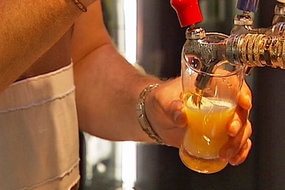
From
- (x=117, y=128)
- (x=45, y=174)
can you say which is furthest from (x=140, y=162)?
(x=45, y=174)

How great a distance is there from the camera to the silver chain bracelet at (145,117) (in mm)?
1012

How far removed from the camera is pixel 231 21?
1.24 metres

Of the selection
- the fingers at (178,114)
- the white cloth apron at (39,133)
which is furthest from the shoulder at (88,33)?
the fingers at (178,114)

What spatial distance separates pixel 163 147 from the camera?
1.33 meters

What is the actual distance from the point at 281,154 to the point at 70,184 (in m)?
0.39

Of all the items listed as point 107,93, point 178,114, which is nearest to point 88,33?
point 107,93

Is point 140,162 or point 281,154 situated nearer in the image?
point 281,154

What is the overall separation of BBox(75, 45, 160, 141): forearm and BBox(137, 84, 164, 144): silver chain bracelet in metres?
0.05

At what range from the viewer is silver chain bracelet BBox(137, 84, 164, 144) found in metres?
1.01

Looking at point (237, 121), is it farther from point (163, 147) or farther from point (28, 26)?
point (163, 147)

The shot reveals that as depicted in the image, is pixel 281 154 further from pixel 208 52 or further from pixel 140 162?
pixel 208 52

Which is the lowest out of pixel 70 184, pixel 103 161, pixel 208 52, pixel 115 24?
pixel 103 161

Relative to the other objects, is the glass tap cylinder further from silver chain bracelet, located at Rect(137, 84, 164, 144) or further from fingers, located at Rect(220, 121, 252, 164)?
silver chain bracelet, located at Rect(137, 84, 164, 144)

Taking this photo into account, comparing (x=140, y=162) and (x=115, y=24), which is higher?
(x=115, y=24)
